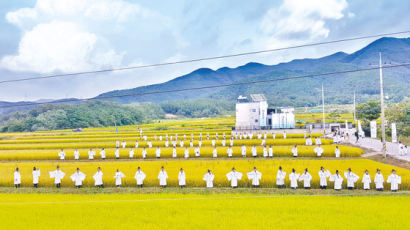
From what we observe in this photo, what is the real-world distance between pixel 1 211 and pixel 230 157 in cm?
2043

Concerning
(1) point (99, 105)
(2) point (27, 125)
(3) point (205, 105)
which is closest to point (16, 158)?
(2) point (27, 125)

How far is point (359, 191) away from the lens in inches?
695

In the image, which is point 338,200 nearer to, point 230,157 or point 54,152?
point 230,157

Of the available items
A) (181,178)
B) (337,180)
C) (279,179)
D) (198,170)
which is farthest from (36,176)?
(337,180)

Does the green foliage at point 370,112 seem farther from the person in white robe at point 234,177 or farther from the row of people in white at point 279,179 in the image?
the person in white robe at point 234,177

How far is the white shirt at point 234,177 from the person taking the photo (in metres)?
18.9

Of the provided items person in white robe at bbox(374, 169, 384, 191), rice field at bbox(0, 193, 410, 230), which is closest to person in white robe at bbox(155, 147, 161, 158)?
rice field at bbox(0, 193, 410, 230)

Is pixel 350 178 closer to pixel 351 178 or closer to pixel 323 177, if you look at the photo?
pixel 351 178

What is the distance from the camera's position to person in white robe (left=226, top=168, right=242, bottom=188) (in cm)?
1889

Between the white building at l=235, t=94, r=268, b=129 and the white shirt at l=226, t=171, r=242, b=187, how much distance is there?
45342 mm

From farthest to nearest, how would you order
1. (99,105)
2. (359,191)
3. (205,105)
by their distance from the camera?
(205,105) → (99,105) → (359,191)

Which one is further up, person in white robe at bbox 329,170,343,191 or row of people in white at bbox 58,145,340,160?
row of people in white at bbox 58,145,340,160

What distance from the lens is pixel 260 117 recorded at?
211 feet

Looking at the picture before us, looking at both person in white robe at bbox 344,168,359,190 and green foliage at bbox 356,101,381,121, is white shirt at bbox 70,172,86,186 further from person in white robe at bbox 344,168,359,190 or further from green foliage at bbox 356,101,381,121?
green foliage at bbox 356,101,381,121
